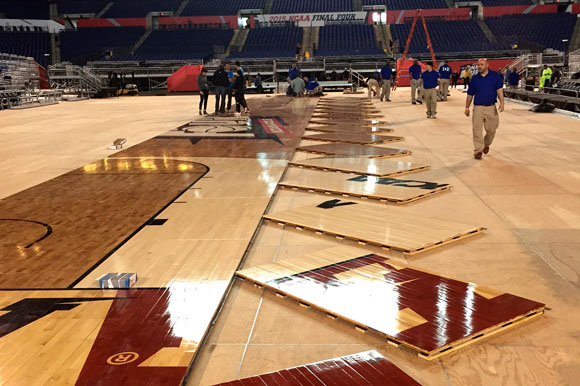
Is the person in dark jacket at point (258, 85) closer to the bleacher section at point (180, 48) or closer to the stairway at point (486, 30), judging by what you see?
the bleacher section at point (180, 48)

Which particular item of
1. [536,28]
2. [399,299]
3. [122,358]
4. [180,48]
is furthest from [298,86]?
[536,28]

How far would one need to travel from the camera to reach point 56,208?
22.4 feet

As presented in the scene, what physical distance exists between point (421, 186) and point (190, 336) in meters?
4.86

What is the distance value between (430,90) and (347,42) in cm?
3237

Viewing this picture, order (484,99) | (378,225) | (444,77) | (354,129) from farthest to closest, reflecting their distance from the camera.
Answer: (444,77), (354,129), (484,99), (378,225)

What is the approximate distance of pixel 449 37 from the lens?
46875 mm

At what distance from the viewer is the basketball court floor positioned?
10.6ft

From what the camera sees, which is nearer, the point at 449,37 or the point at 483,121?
the point at 483,121

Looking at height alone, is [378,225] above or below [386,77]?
below

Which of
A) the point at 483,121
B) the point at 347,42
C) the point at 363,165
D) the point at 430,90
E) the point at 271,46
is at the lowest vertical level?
the point at 363,165

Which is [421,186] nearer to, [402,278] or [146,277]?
[402,278]

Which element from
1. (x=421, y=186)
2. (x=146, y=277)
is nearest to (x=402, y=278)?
(x=146, y=277)

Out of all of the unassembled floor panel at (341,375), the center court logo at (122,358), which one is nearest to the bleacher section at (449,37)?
the unassembled floor panel at (341,375)

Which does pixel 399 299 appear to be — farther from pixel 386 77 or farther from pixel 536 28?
pixel 536 28
